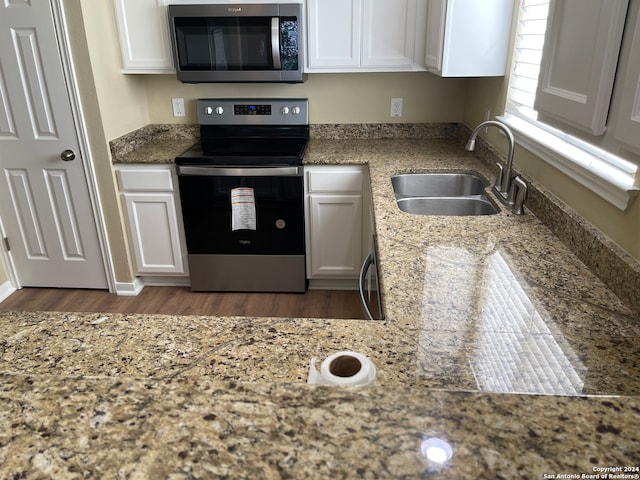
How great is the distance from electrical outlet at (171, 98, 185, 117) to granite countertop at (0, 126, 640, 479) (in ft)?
7.12

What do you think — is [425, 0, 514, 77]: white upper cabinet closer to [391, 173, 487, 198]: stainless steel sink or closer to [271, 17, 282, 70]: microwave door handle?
[391, 173, 487, 198]: stainless steel sink

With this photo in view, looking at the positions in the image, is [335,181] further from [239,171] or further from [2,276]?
[2,276]

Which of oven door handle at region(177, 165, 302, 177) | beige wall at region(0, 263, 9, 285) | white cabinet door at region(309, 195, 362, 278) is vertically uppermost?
oven door handle at region(177, 165, 302, 177)

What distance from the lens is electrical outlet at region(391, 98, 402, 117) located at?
3133 mm

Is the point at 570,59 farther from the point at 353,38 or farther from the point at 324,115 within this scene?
the point at 324,115

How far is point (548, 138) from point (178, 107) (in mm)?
2333

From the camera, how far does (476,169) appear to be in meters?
2.46

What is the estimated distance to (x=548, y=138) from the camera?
71.8 inches

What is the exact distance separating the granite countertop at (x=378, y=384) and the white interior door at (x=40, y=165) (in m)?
2.01

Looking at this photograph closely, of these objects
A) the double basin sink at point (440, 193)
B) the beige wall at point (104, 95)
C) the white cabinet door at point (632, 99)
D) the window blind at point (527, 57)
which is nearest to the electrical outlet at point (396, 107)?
the double basin sink at point (440, 193)

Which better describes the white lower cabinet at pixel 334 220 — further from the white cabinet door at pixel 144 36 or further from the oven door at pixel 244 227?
the white cabinet door at pixel 144 36

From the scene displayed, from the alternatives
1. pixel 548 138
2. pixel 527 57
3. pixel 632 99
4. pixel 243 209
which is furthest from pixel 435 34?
pixel 632 99

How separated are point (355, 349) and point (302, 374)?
0.13 metres

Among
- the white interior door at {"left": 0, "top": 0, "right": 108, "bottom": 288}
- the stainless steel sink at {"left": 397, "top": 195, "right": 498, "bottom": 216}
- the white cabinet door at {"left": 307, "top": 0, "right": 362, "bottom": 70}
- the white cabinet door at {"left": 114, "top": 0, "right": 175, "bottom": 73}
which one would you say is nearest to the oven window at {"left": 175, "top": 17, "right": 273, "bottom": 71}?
the white cabinet door at {"left": 114, "top": 0, "right": 175, "bottom": 73}
